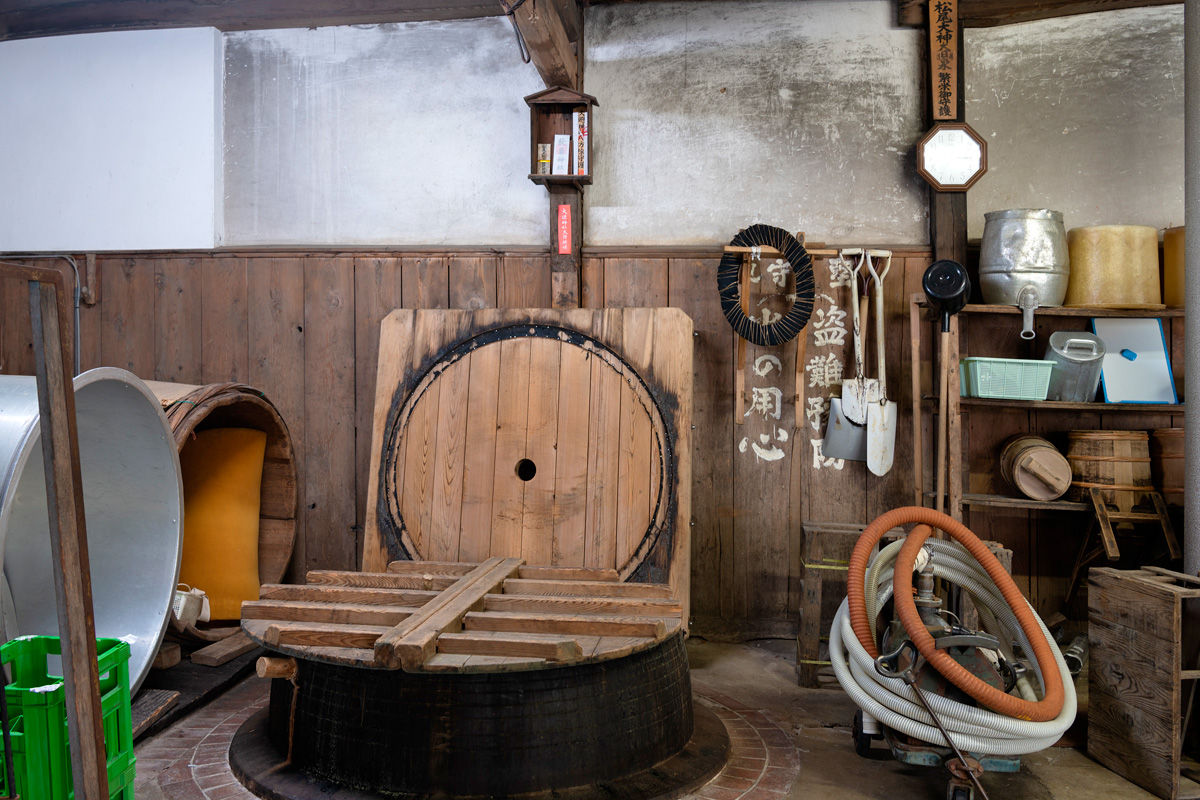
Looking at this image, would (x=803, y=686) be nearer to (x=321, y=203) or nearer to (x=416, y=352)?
(x=416, y=352)

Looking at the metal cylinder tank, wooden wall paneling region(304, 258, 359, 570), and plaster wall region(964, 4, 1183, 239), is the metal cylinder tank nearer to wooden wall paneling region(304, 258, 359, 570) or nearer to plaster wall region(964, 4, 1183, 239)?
wooden wall paneling region(304, 258, 359, 570)

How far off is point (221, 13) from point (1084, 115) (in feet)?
15.3

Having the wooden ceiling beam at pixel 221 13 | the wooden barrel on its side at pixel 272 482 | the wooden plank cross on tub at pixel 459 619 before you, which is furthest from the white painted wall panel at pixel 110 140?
the wooden plank cross on tub at pixel 459 619

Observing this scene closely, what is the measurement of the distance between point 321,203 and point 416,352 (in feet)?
4.10

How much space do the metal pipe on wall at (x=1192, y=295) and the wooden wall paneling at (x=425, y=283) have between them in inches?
134

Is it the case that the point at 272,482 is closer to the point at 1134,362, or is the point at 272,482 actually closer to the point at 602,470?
the point at 602,470

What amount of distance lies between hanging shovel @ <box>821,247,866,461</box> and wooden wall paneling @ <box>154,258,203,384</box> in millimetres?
3507

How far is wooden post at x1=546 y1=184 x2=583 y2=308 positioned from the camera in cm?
453

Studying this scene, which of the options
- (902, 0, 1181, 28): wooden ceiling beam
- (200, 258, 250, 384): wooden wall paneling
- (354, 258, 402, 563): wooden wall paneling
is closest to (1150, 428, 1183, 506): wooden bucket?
(902, 0, 1181, 28): wooden ceiling beam

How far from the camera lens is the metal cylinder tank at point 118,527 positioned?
3.33 m

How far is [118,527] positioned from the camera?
357 centimetres

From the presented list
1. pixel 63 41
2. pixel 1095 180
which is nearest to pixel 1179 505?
pixel 1095 180

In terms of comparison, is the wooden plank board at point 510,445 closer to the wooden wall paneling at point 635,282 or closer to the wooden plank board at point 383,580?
the wooden plank board at point 383,580

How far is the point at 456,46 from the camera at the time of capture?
185 inches
